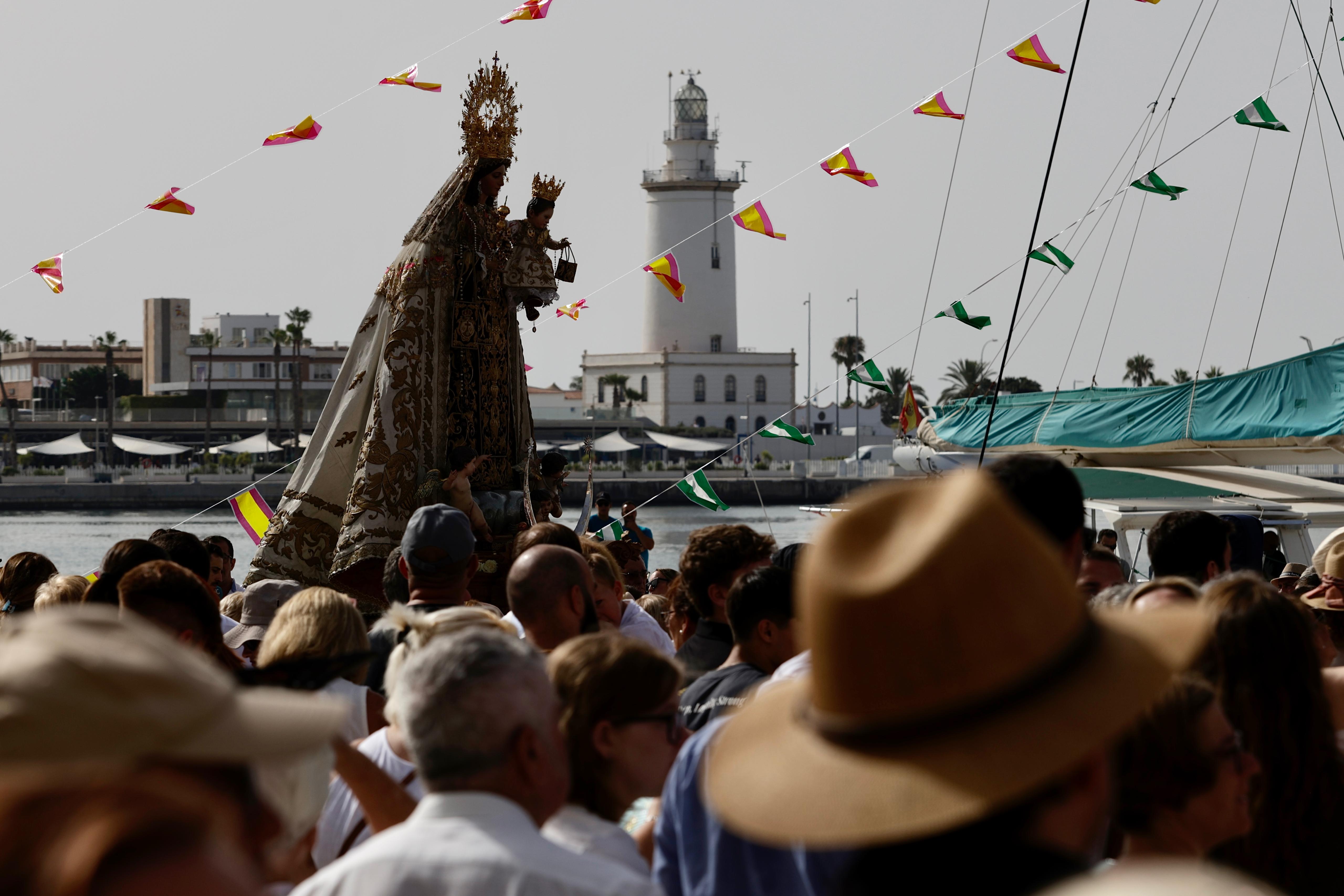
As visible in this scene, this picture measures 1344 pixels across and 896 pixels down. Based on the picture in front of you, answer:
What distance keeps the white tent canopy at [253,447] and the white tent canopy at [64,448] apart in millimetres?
5911

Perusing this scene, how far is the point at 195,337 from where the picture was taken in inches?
3885

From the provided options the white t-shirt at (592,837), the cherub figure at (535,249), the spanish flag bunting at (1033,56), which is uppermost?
the spanish flag bunting at (1033,56)

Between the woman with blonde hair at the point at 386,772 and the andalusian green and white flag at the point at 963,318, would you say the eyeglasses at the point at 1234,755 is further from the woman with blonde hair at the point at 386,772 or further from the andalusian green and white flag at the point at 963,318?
the andalusian green and white flag at the point at 963,318

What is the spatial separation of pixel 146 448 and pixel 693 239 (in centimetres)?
2909

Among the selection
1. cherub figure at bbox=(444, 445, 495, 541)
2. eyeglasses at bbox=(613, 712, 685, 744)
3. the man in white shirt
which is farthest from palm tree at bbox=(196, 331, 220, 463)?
the man in white shirt

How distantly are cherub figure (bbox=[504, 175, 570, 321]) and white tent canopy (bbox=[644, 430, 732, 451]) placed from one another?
65.4 m

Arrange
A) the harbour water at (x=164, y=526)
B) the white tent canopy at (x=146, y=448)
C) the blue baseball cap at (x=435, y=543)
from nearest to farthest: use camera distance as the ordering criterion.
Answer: the blue baseball cap at (x=435, y=543) → the harbour water at (x=164, y=526) → the white tent canopy at (x=146, y=448)

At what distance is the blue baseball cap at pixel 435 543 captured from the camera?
5305 mm

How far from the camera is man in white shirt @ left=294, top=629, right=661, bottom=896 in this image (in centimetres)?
237

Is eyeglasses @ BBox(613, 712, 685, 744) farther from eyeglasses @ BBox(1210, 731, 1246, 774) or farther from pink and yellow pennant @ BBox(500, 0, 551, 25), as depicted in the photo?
pink and yellow pennant @ BBox(500, 0, 551, 25)

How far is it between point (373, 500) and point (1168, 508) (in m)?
6.78

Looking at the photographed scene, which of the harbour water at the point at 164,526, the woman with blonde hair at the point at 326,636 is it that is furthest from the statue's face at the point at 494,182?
the harbour water at the point at 164,526

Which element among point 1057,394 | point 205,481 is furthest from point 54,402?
point 1057,394

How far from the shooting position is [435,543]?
530 cm
